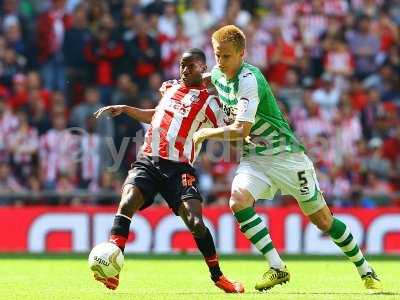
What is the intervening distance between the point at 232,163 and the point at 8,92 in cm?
410

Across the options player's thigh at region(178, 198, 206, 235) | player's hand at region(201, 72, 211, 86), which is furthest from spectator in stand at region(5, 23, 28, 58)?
player's thigh at region(178, 198, 206, 235)

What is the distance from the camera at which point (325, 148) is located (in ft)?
57.1

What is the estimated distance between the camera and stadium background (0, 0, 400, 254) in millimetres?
16016

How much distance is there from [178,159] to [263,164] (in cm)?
78

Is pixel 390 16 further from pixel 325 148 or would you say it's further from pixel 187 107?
pixel 187 107

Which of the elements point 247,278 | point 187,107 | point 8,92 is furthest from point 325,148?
point 187,107

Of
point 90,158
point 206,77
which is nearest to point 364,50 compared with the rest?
point 90,158

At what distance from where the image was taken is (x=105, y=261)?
8477mm

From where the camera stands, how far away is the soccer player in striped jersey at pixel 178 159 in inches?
351

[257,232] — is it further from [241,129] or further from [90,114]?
[90,114]

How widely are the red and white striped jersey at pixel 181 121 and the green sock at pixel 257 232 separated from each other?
2.46 ft

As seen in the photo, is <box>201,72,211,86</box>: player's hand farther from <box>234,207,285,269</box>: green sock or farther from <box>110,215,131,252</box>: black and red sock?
<box>110,215,131,252</box>: black and red sock

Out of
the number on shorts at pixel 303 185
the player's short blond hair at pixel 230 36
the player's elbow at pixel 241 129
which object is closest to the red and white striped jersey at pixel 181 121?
the player's elbow at pixel 241 129

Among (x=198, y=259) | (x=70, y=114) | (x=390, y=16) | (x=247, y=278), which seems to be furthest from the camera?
(x=390, y=16)
